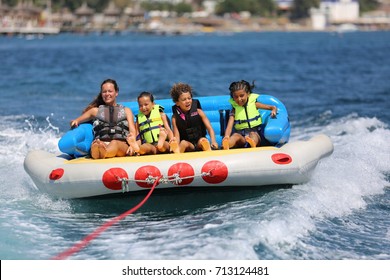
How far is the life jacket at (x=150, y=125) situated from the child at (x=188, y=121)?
0.13 meters

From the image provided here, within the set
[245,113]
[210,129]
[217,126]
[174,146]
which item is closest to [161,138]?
[174,146]

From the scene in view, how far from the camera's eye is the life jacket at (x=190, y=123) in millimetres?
5266

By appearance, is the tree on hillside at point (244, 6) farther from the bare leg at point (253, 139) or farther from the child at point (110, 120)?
the child at point (110, 120)

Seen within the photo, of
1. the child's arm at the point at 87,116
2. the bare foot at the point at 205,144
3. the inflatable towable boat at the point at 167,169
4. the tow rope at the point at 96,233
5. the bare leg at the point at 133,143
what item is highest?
the child's arm at the point at 87,116

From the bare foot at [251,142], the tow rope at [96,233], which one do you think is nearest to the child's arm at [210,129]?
the bare foot at [251,142]

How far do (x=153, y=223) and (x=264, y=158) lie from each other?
879mm

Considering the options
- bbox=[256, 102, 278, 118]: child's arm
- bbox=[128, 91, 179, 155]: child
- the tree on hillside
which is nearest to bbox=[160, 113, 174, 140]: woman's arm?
bbox=[128, 91, 179, 155]: child

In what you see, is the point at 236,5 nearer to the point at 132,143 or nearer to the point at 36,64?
the point at 36,64

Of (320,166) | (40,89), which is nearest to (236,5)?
(40,89)

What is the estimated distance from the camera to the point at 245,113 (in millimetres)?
5465

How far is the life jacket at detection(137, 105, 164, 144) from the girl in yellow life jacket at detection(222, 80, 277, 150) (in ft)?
1.78

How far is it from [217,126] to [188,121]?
64cm

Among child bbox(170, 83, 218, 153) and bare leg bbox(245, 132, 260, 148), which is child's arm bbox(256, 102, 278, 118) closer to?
bare leg bbox(245, 132, 260, 148)

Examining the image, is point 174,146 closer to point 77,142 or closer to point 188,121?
point 188,121
